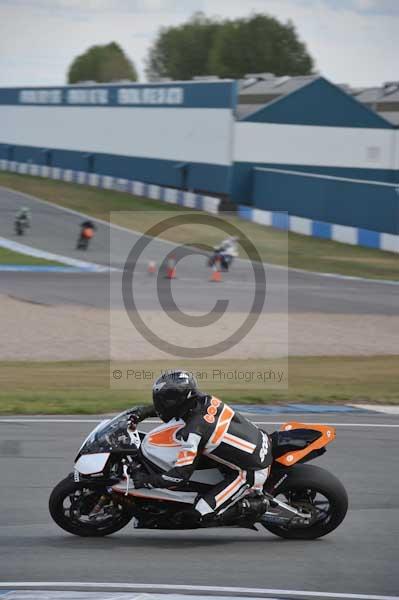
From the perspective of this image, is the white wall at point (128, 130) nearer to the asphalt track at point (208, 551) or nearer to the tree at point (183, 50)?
the asphalt track at point (208, 551)

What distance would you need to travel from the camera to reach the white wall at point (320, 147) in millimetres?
53219

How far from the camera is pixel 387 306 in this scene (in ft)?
90.6

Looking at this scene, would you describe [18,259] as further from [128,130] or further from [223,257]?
[128,130]

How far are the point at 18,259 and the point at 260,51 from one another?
100416 mm

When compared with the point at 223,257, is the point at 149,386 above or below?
below

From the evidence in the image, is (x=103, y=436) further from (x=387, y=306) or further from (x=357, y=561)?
(x=387, y=306)

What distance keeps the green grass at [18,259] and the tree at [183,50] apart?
105358 millimetres

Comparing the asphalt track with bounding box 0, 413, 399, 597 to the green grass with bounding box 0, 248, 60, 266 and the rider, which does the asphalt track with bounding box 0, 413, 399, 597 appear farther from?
the green grass with bounding box 0, 248, 60, 266

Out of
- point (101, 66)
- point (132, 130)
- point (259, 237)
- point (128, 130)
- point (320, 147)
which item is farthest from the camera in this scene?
point (101, 66)

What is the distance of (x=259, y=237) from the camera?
4331 centimetres

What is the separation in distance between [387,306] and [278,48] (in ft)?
360

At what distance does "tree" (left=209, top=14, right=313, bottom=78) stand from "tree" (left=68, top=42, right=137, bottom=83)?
2940 cm

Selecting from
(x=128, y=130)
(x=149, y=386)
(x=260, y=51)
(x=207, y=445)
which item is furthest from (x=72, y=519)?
(x=260, y=51)

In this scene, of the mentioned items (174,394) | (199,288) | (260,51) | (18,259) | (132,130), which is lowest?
(199,288)
